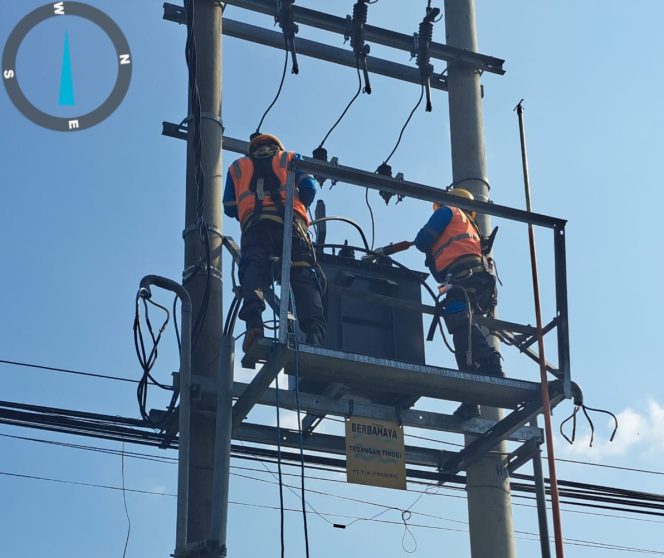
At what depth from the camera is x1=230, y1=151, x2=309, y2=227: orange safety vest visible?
10742 millimetres

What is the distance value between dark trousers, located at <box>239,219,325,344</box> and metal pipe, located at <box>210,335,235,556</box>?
60 centimetres

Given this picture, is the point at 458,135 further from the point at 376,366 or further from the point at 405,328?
the point at 376,366

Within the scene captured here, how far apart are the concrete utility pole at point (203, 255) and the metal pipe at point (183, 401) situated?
0.45 metres

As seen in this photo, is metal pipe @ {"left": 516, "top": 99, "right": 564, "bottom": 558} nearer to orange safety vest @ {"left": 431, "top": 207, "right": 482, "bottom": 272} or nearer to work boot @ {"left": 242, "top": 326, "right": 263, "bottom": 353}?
orange safety vest @ {"left": 431, "top": 207, "right": 482, "bottom": 272}

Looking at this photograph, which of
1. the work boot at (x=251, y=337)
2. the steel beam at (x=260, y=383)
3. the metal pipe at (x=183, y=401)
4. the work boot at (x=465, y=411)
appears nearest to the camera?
the metal pipe at (x=183, y=401)

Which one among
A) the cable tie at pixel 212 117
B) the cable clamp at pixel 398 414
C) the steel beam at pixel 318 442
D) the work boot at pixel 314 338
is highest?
the cable tie at pixel 212 117

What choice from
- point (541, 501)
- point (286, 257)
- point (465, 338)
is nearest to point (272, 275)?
point (286, 257)

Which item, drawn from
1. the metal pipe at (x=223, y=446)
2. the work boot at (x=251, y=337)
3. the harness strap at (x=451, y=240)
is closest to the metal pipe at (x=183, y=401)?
the metal pipe at (x=223, y=446)

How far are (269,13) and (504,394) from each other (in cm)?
448

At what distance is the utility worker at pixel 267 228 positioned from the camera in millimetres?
10281

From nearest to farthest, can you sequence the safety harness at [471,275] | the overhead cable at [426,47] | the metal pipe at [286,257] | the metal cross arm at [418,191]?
the metal pipe at [286,257] < the metal cross arm at [418,191] < the safety harness at [471,275] < the overhead cable at [426,47]

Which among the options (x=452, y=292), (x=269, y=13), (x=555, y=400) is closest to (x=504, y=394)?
(x=555, y=400)

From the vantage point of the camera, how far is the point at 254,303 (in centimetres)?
1013

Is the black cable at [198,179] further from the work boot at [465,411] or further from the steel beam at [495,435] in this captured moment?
the steel beam at [495,435]
